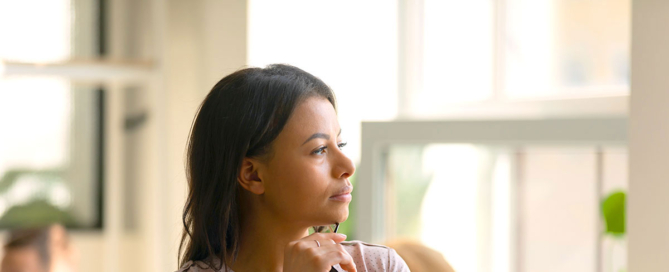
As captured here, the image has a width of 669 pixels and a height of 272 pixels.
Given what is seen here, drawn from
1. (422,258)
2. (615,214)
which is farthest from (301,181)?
(615,214)

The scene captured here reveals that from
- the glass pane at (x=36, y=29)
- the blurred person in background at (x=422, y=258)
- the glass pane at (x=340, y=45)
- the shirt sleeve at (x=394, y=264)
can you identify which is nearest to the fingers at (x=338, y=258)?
the shirt sleeve at (x=394, y=264)

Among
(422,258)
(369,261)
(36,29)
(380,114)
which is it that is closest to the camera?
(369,261)

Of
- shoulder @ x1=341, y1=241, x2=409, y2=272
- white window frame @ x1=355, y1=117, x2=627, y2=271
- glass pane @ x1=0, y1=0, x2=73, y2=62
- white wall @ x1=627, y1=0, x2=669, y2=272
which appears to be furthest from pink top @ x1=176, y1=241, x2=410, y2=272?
glass pane @ x1=0, y1=0, x2=73, y2=62

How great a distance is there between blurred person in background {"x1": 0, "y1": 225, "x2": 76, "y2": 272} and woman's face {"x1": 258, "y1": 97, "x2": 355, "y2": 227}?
1.74 metres

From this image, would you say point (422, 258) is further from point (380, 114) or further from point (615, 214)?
point (380, 114)

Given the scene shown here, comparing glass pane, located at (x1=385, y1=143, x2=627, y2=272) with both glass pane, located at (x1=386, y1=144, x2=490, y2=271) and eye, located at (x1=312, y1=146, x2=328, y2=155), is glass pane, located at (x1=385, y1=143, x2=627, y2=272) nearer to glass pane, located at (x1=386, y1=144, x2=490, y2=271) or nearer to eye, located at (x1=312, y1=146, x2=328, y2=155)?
glass pane, located at (x1=386, y1=144, x2=490, y2=271)

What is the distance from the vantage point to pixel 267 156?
39.0 inches

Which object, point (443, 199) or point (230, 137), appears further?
point (443, 199)

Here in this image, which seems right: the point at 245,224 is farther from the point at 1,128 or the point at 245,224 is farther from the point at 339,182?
the point at 1,128

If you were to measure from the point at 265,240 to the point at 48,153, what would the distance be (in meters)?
2.17

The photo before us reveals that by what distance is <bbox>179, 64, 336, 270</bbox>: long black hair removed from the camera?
0.99 metres

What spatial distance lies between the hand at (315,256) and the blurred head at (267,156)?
0.11ft

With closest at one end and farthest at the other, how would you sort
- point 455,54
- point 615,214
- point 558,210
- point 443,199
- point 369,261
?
point 369,261 → point 615,214 → point 558,210 → point 443,199 → point 455,54

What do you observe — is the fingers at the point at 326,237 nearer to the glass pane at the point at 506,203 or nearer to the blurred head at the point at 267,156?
the blurred head at the point at 267,156
